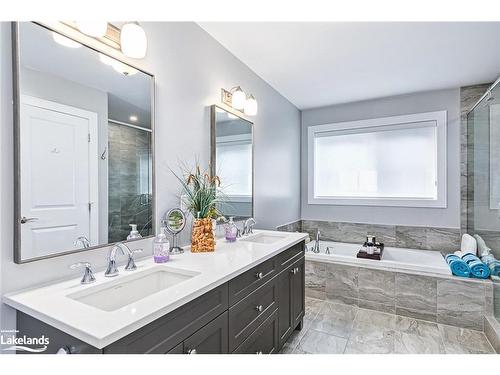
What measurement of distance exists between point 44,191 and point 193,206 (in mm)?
810

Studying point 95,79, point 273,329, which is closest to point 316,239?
point 273,329

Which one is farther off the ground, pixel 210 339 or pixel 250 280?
pixel 250 280

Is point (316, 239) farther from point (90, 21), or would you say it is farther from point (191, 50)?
point (90, 21)

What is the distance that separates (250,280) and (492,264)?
2355 millimetres

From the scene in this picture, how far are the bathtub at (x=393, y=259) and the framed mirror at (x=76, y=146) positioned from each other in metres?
2.13

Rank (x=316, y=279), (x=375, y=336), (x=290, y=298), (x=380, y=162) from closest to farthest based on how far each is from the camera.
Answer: (x=290, y=298) < (x=375, y=336) < (x=316, y=279) < (x=380, y=162)

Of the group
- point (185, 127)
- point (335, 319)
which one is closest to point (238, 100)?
point (185, 127)

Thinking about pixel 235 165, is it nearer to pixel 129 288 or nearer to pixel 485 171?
pixel 129 288

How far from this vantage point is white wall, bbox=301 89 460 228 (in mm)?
3229

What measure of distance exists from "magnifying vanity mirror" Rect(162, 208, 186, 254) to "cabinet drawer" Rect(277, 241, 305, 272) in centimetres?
69

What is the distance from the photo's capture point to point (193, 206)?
176 centimetres

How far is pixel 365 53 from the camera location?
7.79ft

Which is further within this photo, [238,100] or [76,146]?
[238,100]

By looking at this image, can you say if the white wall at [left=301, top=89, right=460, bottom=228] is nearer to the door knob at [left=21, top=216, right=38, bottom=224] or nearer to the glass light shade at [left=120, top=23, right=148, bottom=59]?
the glass light shade at [left=120, top=23, right=148, bottom=59]
